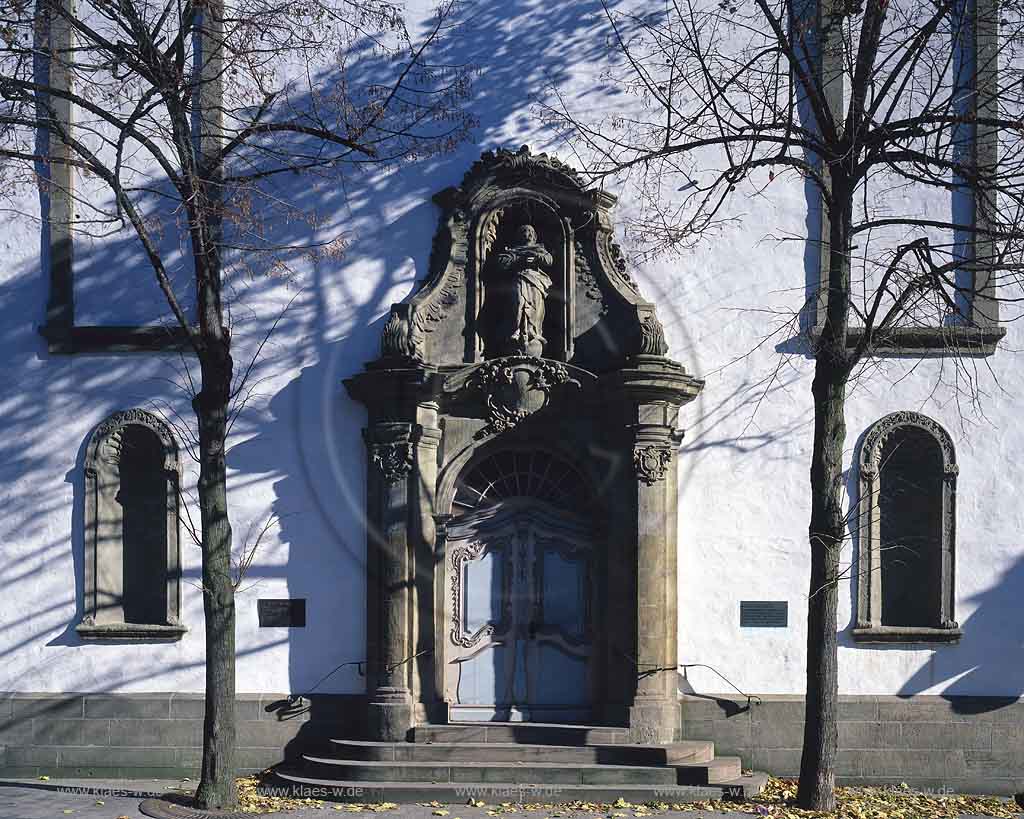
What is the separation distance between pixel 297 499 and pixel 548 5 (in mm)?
5565

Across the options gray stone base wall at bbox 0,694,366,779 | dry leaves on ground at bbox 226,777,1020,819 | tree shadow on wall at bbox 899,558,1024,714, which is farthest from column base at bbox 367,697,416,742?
tree shadow on wall at bbox 899,558,1024,714

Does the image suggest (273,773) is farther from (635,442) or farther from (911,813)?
(911,813)

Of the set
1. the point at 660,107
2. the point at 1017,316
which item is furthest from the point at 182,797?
the point at 1017,316

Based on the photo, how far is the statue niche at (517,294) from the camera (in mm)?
13164

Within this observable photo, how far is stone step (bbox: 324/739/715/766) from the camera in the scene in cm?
1237

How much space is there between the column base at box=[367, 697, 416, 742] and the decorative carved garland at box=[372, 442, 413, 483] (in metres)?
2.14

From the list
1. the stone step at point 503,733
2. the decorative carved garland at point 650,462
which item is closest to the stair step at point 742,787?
the stone step at point 503,733

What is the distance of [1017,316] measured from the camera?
13.2m

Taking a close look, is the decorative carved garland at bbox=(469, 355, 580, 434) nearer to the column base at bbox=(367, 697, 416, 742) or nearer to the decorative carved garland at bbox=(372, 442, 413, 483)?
the decorative carved garland at bbox=(372, 442, 413, 483)

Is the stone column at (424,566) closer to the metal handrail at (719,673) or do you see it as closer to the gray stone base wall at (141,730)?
the gray stone base wall at (141,730)

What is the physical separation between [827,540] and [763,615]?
84.0 inches

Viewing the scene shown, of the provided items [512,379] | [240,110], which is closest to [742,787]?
[512,379]

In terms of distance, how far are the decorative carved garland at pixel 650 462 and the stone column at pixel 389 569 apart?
220 centimetres

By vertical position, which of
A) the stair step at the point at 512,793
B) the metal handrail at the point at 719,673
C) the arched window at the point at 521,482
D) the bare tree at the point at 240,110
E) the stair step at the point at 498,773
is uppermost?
the bare tree at the point at 240,110
